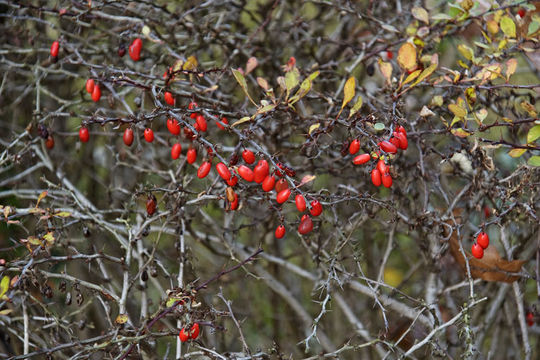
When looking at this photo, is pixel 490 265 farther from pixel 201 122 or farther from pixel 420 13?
pixel 201 122

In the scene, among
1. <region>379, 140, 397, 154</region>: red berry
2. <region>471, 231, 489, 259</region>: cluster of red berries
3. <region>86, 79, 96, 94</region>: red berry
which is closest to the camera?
<region>379, 140, 397, 154</region>: red berry

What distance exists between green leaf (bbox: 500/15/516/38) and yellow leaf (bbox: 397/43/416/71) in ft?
1.17

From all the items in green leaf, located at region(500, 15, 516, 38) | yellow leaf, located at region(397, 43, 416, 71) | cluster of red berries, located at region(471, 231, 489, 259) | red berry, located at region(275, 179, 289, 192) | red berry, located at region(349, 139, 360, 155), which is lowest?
cluster of red berries, located at region(471, 231, 489, 259)

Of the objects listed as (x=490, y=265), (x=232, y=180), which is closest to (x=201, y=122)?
(x=232, y=180)

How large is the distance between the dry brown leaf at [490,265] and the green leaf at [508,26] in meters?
0.80

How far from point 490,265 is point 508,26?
0.93m

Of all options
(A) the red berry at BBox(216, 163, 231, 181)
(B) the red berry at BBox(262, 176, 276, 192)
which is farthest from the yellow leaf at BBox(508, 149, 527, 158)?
(A) the red berry at BBox(216, 163, 231, 181)

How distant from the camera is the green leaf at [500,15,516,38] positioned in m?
1.99

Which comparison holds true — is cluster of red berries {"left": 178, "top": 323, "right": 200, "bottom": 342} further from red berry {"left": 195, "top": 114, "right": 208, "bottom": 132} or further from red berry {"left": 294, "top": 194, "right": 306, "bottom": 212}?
red berry {"left": 195, "top": 114, "right": 208, "bottom": 132}

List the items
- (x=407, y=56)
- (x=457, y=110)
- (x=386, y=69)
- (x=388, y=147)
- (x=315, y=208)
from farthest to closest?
(x=386, y=69) < (x=407, y=56) < (x=457, y=110) < (x=315, y=208) < (x=388, y=147)

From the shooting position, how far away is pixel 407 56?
1.91 metres

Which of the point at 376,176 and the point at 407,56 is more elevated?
the point at 407,56

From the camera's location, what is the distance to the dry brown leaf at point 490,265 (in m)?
2.31

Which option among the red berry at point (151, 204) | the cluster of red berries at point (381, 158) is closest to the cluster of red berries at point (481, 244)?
the cluster of red berries at point (381, 158)
